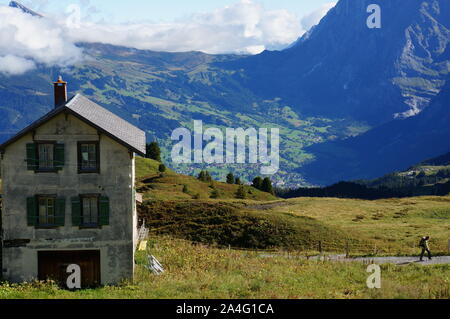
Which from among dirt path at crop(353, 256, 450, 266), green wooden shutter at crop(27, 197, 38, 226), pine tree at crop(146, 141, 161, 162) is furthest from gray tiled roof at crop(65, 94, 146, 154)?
pine tree at crop(146, 141, 161, 162)

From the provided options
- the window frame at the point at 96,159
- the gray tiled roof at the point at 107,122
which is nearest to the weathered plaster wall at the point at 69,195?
the window frame at the point at 96,159

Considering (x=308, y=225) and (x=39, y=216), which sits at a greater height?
(x=39, y=216)

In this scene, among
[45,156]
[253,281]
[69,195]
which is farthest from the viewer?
[45,156]

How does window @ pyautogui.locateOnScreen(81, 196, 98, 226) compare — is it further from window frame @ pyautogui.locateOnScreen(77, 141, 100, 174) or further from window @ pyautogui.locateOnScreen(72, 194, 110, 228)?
window frame @ pyautogui.locateOnScreen(77, 141, 100, 174)

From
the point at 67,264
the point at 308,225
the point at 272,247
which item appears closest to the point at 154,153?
the point at 308,225

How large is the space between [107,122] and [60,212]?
6531mm

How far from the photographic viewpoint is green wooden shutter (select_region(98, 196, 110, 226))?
34344 millimetres

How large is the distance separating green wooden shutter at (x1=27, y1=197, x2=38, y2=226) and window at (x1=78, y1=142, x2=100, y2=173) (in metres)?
3.46

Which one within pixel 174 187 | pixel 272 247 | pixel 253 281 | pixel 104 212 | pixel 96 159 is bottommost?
pixel 272 247

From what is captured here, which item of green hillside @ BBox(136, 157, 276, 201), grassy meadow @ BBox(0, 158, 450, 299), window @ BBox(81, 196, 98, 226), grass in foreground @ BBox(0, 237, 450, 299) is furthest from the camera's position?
green hillside @ BBox(136, 157, 276, 201)

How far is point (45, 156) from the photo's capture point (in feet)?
113

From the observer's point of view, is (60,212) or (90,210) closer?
(60,212)

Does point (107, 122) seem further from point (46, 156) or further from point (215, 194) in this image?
point (215, 194)
